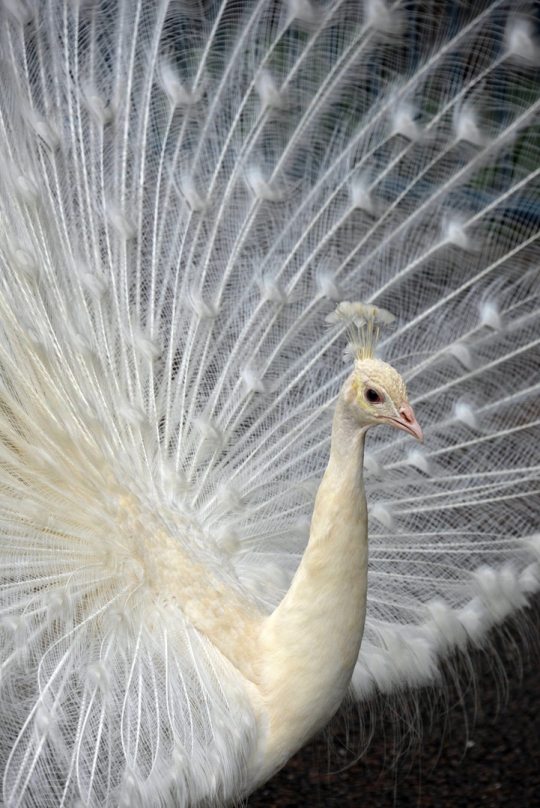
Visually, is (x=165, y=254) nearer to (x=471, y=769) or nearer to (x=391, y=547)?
(x=391, y=547)

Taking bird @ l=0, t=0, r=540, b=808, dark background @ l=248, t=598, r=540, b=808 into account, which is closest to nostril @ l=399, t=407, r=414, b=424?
bird @ l=0, t=0, r=540, b=808

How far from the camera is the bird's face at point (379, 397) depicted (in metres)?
1.77

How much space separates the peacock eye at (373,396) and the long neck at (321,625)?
111 millimetres

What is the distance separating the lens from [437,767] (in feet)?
9.99

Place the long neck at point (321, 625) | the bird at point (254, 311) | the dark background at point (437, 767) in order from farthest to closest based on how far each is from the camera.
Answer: the dark background at point (437, 767)
the bird at point (254, 311)
the long neck at point (321, 625)

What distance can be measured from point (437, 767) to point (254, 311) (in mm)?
1552

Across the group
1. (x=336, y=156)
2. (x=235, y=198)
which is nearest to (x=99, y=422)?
(x=235, y=198)

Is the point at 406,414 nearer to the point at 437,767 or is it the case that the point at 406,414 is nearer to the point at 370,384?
the point at 370,384

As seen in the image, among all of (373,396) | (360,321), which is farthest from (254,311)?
(373,396)

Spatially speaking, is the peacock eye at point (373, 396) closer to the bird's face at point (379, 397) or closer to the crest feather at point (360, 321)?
the bird's face at point (379, 397)

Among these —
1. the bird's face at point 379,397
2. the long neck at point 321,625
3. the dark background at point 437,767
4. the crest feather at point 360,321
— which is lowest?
the dark background at point 437,767

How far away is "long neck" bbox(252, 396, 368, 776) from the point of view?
1.92 metres

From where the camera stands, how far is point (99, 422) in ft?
7.13

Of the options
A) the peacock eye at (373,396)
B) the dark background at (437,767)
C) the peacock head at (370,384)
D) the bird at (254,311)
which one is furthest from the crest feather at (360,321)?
the dark background at (437,767)
